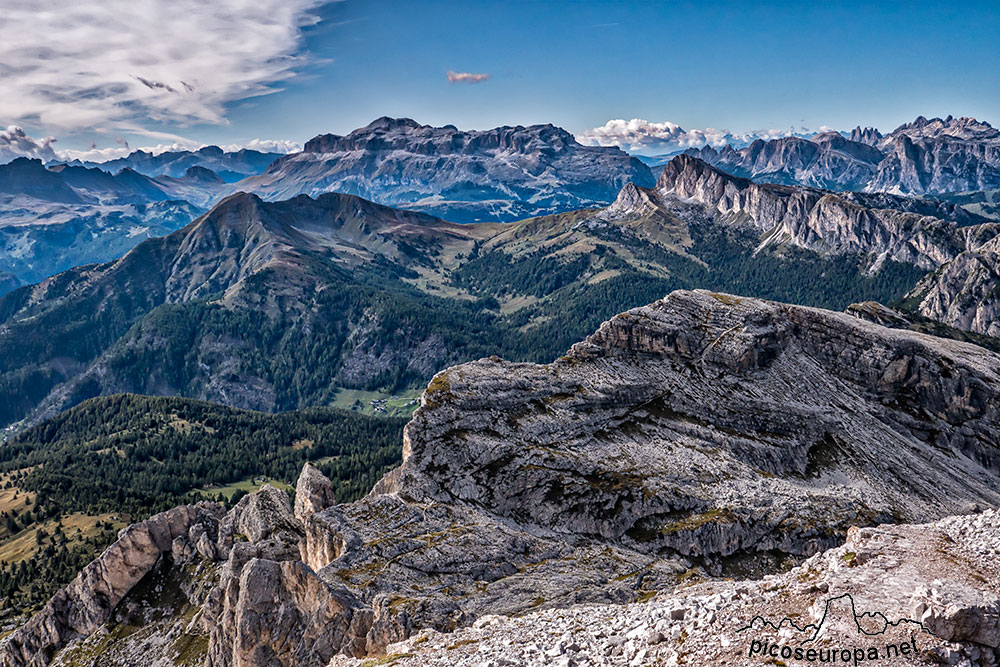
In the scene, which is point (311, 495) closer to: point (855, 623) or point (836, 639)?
point (836, 639)

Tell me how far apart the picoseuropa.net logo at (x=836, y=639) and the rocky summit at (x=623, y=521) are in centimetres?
58

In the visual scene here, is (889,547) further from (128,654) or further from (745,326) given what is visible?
(128,654)

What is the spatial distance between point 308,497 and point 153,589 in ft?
91.6

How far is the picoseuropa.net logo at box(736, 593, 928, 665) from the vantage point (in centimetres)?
2856

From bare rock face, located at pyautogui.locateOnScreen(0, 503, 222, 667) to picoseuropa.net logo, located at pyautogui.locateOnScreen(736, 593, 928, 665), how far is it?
98279mm

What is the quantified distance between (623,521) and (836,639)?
50.7m

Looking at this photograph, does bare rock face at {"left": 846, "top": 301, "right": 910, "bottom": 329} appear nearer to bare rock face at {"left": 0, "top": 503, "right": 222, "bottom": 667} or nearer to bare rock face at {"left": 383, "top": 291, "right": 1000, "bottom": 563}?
bare rock face at {"left": 383, "top": 291, "right": 1000, "bottom": 563}

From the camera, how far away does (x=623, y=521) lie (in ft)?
260

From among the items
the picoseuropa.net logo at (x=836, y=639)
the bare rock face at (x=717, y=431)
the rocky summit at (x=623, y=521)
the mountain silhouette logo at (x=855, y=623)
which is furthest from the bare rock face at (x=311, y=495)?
the picoseuropa.net logo at (x=836, y=639)

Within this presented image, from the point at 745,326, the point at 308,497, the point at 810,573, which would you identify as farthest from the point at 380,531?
the point at 745,326

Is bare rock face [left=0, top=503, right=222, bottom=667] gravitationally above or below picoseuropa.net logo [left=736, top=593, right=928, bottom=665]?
below

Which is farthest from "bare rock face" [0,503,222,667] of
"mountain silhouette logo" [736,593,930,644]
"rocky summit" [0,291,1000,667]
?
"mountain silhouette logo" [736,593,930,644]

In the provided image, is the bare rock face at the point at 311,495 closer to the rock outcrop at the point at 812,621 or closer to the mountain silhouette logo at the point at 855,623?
the rock outcrop at the point at 812,621

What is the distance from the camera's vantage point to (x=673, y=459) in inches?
3570
